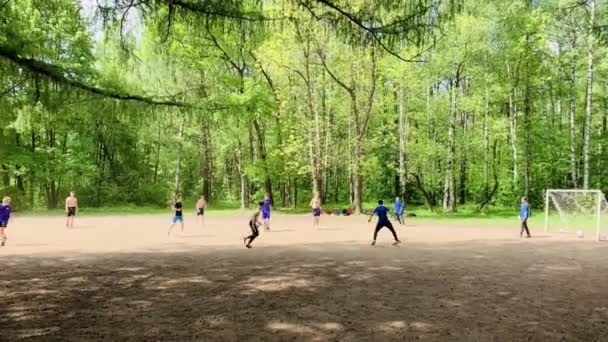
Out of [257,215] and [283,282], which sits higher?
[257,215]

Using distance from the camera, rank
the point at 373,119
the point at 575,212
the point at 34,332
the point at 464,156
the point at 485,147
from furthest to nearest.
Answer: the point at 373,119, the point at 464,156, the point at 485,147, the point at 575,212, the point at 34,332

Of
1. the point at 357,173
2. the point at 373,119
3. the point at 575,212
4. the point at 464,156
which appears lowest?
the point at 575,212

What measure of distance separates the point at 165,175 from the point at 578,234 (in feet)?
143

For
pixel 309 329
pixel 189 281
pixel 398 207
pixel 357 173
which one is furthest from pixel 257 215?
pixel 357 173

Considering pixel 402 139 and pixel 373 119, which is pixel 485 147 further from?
pixel 373 119

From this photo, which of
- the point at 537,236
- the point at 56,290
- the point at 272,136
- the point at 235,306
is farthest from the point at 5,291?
the point at 272,136

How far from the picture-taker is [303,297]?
8.61 meters

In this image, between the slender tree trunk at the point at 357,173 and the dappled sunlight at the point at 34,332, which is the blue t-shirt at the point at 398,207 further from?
the dappled sunlight at the point at 34,332

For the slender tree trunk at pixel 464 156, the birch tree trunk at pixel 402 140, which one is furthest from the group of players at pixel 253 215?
the slender tree trunk at pixel 464 156

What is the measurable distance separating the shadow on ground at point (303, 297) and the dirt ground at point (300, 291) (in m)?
0.03

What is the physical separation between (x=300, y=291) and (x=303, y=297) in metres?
0.50

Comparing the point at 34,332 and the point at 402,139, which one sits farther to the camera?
the point at 402,139

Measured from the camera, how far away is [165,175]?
54.7 metres

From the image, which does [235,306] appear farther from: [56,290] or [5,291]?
[5,291]
